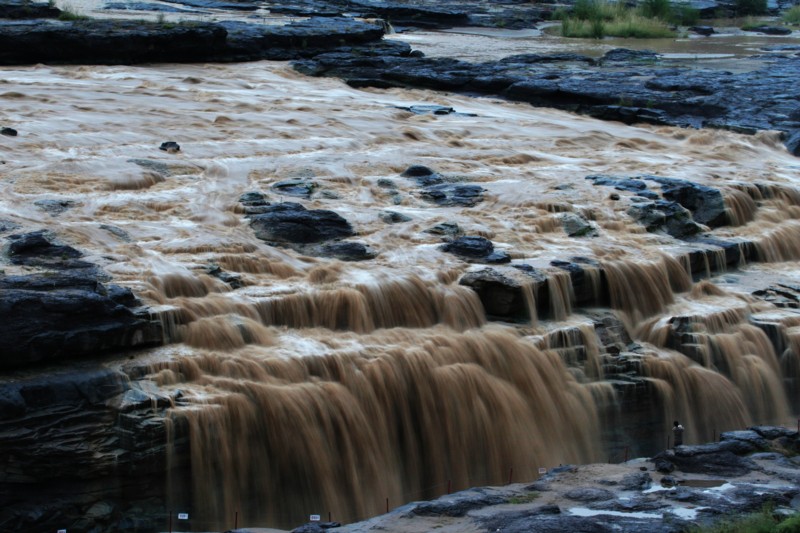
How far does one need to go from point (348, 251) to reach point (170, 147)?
622 centimetres

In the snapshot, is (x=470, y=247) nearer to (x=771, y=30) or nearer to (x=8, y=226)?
(x=8, y=226)

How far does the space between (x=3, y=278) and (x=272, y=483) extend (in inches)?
165

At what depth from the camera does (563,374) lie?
1589 cm

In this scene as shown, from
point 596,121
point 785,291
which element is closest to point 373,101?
point 596,121

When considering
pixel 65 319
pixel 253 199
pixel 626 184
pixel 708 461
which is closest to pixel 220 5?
pixel 626 184

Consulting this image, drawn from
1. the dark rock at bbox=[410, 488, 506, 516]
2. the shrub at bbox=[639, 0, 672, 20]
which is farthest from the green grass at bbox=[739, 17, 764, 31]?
the dark rock at bbox=[410, 488, 506, 516]

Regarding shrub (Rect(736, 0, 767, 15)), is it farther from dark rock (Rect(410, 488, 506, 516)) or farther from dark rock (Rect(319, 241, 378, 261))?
dark rock (Rect(410, 488, 506, 516))

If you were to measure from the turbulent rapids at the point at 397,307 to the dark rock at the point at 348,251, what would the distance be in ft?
0.81

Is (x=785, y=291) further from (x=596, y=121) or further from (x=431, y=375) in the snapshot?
(x=596, y=121)

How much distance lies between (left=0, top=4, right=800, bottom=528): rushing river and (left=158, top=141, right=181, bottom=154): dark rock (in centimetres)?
25

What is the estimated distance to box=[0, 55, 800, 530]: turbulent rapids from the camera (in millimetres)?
13641

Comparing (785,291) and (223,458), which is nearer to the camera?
(223,458)

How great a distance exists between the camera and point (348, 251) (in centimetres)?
1756

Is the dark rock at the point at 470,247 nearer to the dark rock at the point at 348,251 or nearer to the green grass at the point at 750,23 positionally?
the dark rock at the point at 348,251
